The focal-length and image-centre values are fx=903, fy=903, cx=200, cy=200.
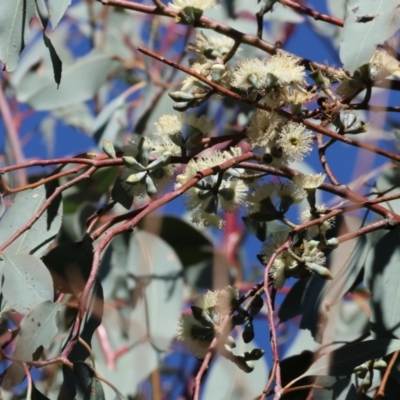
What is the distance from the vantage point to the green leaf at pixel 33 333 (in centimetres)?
98

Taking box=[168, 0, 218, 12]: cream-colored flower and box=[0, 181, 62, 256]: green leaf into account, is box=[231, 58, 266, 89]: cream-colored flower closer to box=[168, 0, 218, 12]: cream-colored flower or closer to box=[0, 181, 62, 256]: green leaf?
box=[168, 0, 218, 12]: cream-colored flower

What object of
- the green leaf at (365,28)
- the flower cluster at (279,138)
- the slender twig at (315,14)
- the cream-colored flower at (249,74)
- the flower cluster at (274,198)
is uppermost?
the green leaf at (365,28)

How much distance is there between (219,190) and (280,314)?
295mm

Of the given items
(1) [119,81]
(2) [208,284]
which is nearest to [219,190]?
(2) [208,284]

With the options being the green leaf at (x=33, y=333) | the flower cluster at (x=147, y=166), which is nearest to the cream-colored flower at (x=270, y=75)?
the flower cluster at (x=147, y=166)

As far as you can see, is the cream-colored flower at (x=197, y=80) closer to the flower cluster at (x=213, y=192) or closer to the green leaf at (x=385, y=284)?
the flower cluster at (x=213, y=192)

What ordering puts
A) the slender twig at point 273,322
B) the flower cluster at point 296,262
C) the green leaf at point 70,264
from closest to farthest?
the slender twig at point 273,322, the flower cluster at point 296,262, the green leaf at point 70,264

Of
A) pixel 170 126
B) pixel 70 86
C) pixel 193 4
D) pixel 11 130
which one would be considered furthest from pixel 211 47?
pixel 11 130

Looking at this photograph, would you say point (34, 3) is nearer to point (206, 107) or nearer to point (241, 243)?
point (206, 107)

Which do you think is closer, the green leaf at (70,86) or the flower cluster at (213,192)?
the flower cluster at (213,192)

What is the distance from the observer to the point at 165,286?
1603 millimetres

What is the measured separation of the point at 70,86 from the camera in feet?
6.54

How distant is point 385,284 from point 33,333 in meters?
0.41

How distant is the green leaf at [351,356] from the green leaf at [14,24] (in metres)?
0.50
